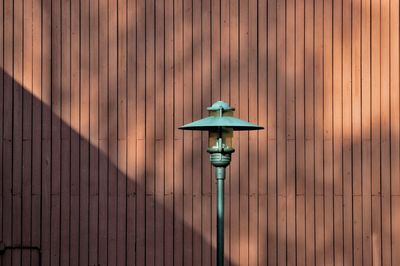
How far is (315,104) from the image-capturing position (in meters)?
7.59

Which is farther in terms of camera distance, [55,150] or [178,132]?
[55,150]

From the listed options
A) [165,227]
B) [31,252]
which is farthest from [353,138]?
[31,252]

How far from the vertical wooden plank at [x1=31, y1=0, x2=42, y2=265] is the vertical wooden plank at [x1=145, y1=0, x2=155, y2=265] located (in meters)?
1.04

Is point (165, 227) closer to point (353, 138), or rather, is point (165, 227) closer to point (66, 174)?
point (66, 174)

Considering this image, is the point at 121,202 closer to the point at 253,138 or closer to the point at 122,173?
the point at 122,173

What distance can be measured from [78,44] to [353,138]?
2.76 metres

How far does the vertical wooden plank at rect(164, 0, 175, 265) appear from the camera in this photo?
7.67 m

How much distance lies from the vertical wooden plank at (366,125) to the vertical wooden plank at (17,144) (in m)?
3.25

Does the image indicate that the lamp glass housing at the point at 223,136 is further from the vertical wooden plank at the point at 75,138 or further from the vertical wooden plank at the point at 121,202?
the vertical wooden plank at the point at 75,138

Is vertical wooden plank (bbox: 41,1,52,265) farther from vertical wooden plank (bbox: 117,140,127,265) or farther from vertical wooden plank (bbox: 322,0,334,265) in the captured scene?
vertical wooden plank (bbox: 322,0,334,265)

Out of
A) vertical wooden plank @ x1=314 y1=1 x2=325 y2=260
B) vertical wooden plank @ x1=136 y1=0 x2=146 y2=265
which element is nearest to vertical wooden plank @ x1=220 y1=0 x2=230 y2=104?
vertical wooden plank @ x1=136 y1=0 x2=146 y2=265

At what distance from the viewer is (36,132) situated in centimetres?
783

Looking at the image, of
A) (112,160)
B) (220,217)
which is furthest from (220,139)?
(112,160)

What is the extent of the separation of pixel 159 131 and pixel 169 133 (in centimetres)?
10
